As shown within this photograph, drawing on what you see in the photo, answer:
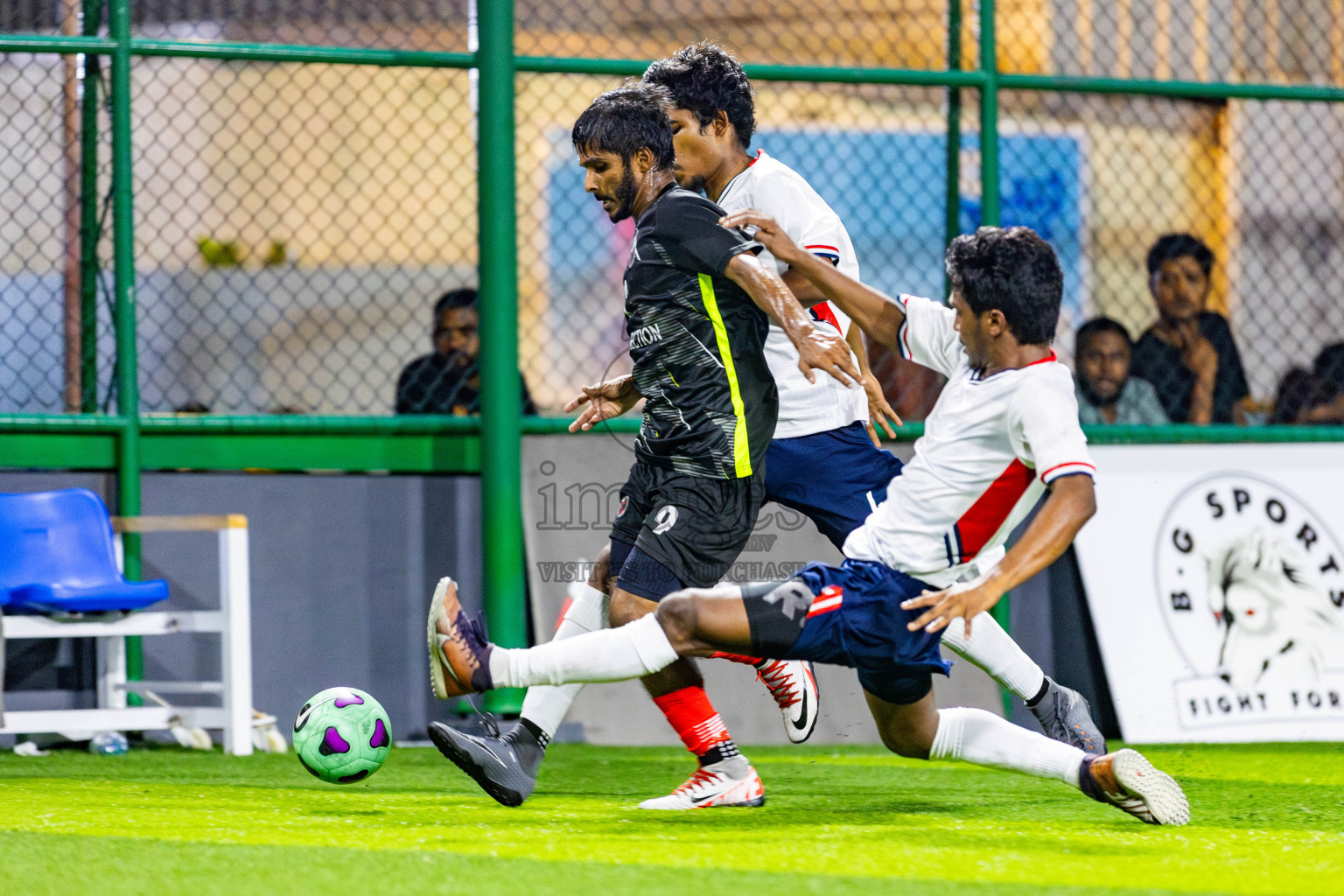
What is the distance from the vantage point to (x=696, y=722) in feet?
12.6

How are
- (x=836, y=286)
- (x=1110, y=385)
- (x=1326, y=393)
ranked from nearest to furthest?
(x=836, y=286) < (x=1110, y=385) < (x=1326, y=393)

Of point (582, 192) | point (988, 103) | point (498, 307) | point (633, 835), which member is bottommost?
point (633, 835)

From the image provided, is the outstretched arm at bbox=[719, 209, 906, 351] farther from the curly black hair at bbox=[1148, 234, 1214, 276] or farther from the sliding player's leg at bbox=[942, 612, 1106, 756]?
the curly black hair at bbox=[1148, 234, 1214, 276]

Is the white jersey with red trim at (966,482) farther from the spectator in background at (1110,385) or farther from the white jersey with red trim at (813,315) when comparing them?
the spectator in background at (1110,385)

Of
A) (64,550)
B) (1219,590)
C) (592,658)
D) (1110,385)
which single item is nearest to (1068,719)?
(592,658)

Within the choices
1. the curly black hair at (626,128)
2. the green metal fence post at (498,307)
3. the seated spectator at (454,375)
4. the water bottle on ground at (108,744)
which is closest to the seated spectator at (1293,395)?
the seated spectator at (454,375)

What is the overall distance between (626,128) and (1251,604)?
12.1ft

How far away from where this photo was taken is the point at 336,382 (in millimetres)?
7281

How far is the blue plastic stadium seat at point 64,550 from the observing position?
520cm

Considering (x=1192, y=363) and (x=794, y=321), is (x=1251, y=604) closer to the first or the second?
(x=1192, y=363)

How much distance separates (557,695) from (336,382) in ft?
12.7

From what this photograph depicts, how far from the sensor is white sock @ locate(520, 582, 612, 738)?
373 centimetres

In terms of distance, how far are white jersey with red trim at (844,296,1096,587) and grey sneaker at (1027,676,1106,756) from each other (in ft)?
3.06

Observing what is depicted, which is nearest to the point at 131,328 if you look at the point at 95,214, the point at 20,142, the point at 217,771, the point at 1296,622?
the point at 95,214
